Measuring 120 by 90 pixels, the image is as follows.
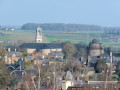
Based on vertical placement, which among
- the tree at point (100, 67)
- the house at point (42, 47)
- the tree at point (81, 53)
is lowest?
the house at point (42, 47)

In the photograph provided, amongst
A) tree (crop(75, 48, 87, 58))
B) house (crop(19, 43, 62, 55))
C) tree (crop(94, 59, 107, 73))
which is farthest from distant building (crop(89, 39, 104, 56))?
tree (crop(94, 59, 107, 73))

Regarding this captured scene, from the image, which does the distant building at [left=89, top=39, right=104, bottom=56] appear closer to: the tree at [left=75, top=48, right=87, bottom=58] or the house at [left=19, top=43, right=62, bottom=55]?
the tree at [left=75, top=48, right=87, bottom=58]

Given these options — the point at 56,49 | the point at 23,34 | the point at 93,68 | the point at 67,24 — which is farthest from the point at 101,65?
the point at 67,24

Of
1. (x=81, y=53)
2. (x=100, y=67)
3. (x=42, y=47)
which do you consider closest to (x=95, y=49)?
(x=81, y=53)

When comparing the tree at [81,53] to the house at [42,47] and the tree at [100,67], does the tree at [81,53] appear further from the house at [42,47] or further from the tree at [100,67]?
the tree at [100,67]

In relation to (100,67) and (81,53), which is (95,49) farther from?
(100,67)

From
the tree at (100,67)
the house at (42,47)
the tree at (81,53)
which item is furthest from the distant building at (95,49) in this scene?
the tree at (100,67)

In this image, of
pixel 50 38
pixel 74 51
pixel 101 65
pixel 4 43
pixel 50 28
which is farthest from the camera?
pixel 50 28

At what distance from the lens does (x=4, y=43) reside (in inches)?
3447

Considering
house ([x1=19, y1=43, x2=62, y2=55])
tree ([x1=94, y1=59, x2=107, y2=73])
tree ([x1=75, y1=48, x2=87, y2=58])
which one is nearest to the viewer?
tree ([x1=94, y1=59, x2=107, y2=73])

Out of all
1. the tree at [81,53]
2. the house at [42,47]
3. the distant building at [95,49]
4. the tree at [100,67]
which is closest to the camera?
the tree at [100,67]

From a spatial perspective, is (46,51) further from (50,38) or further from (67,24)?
(67,24)

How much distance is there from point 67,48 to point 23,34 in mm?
17233

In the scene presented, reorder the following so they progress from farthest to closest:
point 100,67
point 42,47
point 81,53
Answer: point 42,47
point 81,53
point 100,67
